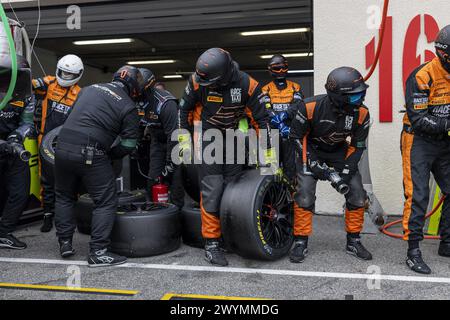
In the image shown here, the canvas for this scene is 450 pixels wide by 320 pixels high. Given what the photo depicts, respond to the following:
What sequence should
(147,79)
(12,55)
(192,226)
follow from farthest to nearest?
1. (147,79)
2. (192,226)
3. (12,55)

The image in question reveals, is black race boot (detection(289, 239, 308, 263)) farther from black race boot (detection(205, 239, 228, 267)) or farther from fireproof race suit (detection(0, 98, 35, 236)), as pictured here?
fireproof race suit (detection(0, 98, 35, 236))

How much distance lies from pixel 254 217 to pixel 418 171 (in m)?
1.41

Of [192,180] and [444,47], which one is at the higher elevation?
[444,47]

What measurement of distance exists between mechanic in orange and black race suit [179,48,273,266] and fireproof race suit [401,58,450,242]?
48.2 inches

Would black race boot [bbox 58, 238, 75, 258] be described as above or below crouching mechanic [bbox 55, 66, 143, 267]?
below

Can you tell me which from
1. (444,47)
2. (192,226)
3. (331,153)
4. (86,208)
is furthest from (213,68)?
(86,208)

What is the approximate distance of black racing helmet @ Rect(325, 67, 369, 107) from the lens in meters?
3.74

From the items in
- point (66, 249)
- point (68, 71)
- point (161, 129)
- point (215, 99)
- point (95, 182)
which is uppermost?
point (68, 71)

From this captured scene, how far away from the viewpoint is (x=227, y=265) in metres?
3.90

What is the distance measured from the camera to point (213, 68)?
12.1 feet

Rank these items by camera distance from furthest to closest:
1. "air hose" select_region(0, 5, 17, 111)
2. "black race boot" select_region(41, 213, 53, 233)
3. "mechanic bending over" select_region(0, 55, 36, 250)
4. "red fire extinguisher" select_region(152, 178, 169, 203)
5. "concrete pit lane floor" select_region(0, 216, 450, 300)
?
"black race boot" select_region(41, 213, 53, 233) → "red fire extinguisher" select_region(152, 178, 169, 203) → "mechanic bending over" select_region(0, 55, 36, 250) → "concrete pit lane floor" select_region(0, 216, 450, 300) → "air hose" select_region(0, 5, 17, 111)

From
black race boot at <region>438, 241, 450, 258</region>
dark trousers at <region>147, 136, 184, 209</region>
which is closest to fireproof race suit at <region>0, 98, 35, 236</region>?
dark trousers at <region>147, 136, 184, 209</region>

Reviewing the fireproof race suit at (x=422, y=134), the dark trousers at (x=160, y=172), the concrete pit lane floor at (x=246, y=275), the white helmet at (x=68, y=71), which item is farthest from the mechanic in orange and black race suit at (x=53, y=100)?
the fireproof race suit at (x=422, y=134)

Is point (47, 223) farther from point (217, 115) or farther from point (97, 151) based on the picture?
point (217, 115)
